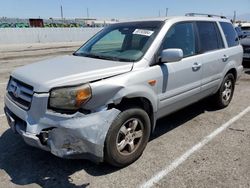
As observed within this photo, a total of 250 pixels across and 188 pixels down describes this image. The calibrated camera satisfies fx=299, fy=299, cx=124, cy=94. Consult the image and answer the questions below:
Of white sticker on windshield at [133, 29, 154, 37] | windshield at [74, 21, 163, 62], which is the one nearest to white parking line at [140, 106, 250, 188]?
windshield at [74, 21, 163, 62]

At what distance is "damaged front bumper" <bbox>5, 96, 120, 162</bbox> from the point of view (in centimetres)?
320

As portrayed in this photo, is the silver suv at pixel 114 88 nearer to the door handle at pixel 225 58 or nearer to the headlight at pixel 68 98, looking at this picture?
the headlight at pixel 68 98

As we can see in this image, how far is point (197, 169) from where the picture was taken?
3766 millimetres

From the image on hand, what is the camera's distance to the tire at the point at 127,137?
3500 millimetres

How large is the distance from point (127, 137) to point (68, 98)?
1.00m

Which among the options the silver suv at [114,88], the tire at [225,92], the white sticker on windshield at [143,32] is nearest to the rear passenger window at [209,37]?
the silver suv at [114,88]

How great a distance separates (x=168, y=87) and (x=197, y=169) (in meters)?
1.21

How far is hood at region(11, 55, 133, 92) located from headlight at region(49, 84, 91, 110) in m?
0.08

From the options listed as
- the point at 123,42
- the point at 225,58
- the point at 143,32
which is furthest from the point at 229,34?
the point at 123,42

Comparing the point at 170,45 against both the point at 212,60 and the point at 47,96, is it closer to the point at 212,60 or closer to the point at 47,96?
the point at 212,60

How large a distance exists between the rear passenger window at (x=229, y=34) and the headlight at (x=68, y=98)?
12.7 feet

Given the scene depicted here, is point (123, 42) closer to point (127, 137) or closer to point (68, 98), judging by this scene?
point (127, 137)

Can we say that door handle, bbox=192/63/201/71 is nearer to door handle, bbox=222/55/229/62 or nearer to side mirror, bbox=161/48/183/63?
side mirror, bbox=161/48/183/63

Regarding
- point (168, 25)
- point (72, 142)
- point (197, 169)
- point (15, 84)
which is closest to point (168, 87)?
point (168, 25)
